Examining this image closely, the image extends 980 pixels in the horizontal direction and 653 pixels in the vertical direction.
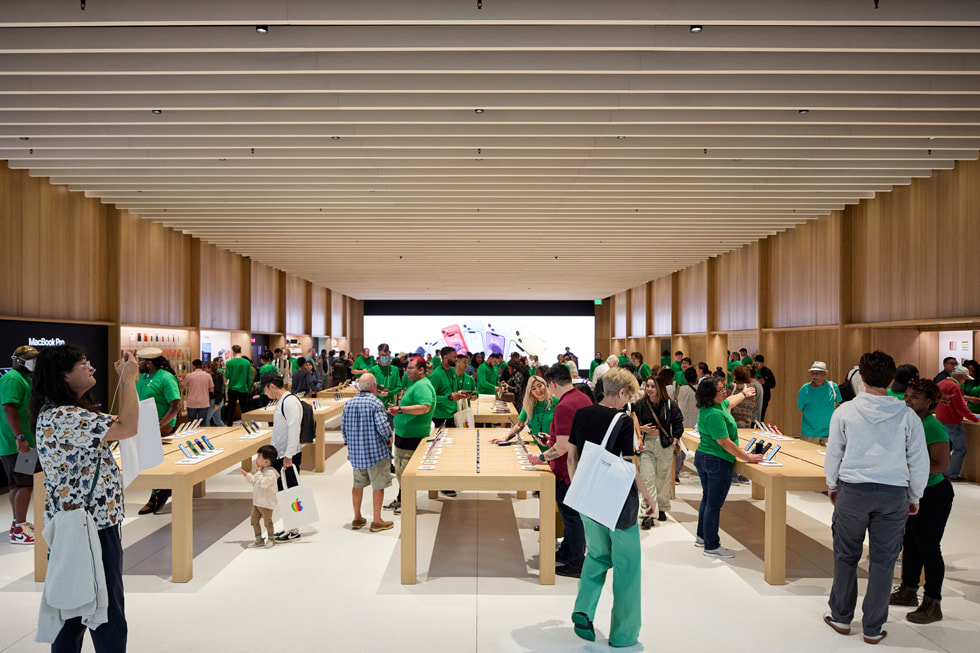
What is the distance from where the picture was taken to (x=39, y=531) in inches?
184

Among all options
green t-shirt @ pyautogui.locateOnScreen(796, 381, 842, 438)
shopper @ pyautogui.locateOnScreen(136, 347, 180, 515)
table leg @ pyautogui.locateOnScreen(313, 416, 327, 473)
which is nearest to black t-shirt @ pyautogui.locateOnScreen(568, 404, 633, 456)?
shopper @ pyautogui.locateOnScreen(136, 347, 180, 515)

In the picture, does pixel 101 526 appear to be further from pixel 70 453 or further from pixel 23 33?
pixel 23 33

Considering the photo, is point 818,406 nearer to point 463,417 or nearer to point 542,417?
point 542,417

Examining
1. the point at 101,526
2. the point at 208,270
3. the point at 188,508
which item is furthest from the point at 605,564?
the point at 208,270

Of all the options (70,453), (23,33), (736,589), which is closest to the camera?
(70,453)

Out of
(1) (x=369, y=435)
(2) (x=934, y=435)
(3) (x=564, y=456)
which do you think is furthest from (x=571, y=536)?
(2) (x=934, y=435)

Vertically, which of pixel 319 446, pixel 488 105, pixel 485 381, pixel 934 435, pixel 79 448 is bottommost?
pixel 319 446

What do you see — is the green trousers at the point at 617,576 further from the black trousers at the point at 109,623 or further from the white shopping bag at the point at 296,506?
the white shopping bag at the point at 296,506

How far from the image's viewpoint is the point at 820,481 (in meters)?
4.86

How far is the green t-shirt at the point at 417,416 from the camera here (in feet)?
20.5

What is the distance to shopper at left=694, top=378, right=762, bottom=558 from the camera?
17.3ft

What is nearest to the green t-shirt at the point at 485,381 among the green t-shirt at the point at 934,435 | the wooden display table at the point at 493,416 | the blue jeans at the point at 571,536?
the wooden display table at the point at 493,416

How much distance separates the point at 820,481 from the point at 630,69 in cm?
356

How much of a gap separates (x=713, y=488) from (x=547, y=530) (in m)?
1.57
